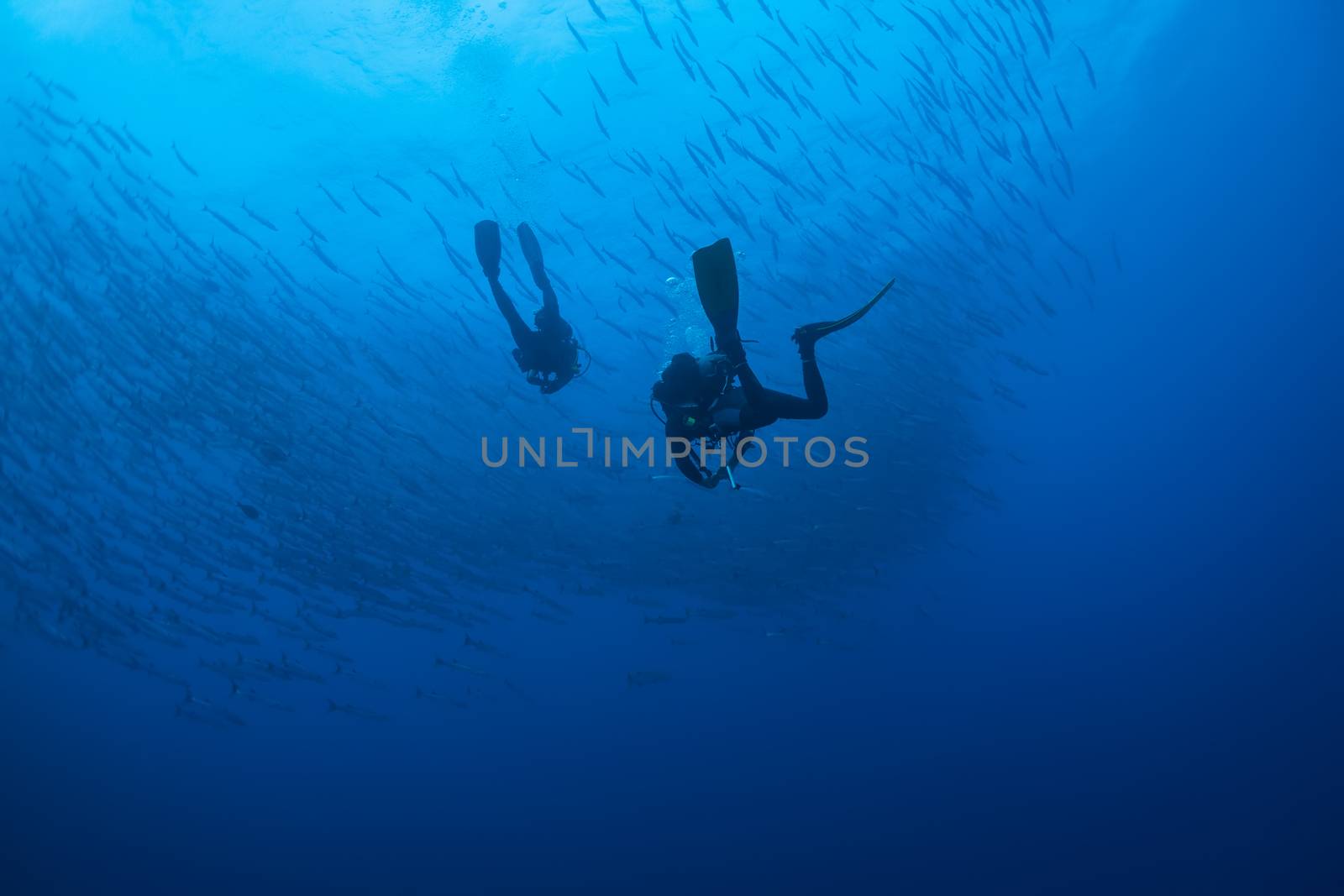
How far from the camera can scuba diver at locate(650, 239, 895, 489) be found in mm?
4773

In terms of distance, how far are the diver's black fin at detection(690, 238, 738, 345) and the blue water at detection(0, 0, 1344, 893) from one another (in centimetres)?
773

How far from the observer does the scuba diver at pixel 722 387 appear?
4.77 m

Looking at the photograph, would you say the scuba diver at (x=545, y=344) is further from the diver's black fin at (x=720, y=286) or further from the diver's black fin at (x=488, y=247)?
the diver's black fin at (x=720, y=286)

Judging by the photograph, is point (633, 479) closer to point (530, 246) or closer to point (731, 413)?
point (530, 246)

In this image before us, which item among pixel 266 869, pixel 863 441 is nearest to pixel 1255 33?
pixel 863 441

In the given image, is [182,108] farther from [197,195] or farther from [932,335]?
[932,335]

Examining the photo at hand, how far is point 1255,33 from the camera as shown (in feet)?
63.1

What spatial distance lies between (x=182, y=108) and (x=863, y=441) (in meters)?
18.0

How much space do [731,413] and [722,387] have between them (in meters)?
0.21

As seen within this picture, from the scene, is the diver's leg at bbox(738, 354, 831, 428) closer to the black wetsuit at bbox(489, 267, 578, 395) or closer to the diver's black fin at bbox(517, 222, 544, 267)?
the black wetsuit at bbox(489, 267, 578, 395)

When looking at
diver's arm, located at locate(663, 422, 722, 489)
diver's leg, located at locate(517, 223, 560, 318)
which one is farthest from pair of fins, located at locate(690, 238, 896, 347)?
diver's leg, located at locate(517, 223, 560, 318)

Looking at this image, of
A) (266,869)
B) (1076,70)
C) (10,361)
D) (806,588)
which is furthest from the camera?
(266,869)

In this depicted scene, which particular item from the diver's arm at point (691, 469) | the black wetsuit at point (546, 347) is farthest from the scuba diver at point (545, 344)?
the diver's arm at point (691, 469)

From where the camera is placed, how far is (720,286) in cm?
511
